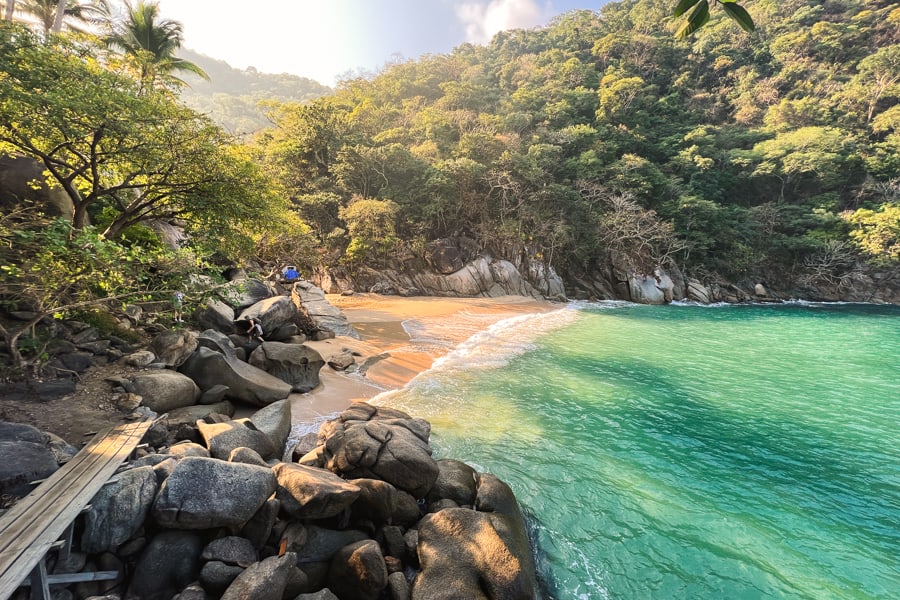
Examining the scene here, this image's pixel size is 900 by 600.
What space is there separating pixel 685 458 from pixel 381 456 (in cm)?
658

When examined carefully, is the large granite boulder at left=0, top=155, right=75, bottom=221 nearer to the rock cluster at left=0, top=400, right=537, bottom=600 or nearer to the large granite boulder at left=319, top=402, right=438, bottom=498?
the rock cluster at left=0, top=400, right=537, bottom=600

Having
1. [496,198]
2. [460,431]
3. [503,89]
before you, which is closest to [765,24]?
[503,89]

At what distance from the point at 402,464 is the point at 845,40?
7077cm

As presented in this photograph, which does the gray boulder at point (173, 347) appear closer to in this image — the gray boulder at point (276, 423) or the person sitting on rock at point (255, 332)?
the person sitting on rock at point (255, 332)

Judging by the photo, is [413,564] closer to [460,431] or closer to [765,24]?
[460,431]

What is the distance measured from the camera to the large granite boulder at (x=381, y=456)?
4.62 meters

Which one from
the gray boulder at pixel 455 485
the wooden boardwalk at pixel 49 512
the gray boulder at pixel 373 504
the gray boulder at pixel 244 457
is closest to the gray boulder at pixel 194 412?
the wooden boardwalk at pixel 49 512

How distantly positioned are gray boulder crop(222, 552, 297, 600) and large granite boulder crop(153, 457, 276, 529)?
66 cm

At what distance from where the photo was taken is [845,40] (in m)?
38.8

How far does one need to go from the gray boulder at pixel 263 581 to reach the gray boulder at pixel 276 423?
2759mm

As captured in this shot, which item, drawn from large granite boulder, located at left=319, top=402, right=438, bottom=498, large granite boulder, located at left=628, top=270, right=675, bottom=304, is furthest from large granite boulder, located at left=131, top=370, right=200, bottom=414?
large granite boulder, located at left=628, top=270, right=675, bottom=304

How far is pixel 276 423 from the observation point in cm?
593

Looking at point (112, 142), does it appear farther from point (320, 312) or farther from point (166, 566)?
point (166, 566)

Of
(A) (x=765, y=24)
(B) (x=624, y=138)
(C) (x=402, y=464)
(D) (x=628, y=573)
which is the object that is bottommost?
(D) (x=628, y=573)
